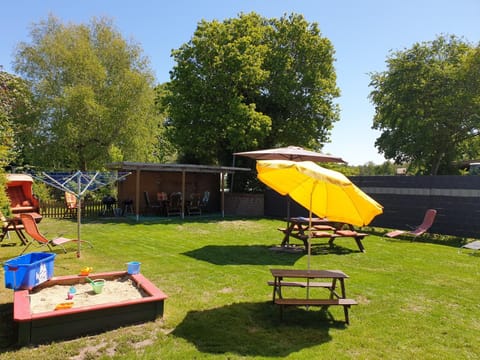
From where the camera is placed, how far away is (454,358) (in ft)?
11.3

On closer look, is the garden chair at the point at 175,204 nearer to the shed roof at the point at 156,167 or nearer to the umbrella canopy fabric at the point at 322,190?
the shed roof at the point at 156,167

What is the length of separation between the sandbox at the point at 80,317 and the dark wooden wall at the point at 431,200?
10.3 meters

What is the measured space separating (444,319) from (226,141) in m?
15.3

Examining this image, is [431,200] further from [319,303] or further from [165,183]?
[165,183]

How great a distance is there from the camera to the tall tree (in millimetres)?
21078

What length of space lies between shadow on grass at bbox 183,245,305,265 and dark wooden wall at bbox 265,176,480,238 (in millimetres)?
6051

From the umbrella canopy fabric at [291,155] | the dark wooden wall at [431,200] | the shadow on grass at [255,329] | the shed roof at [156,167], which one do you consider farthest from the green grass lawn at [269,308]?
the shed roof at [156,167]

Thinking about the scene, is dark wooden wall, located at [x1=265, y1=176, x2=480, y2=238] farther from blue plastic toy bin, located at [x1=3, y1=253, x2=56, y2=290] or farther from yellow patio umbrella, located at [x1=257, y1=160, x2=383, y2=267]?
blue plastic toy bin, located at [x1=3, y1=253, x2=56, y2=290]

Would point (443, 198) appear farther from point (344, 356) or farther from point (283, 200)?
point (344, 356)

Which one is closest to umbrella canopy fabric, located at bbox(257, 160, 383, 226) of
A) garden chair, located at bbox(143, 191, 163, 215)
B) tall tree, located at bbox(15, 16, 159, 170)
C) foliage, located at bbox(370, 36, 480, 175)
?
garden chair, located at bbox(143, 191, 163, 215)

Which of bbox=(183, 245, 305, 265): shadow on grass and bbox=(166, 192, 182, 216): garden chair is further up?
bbox=(166, 192, 182, 216): garden chair

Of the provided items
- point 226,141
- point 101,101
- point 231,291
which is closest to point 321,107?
point 226,141

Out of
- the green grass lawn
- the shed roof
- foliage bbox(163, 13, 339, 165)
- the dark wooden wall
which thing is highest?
foliage bbox(163, 13, 339, 165)

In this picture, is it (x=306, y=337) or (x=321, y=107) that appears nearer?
(x=306, y=337)
